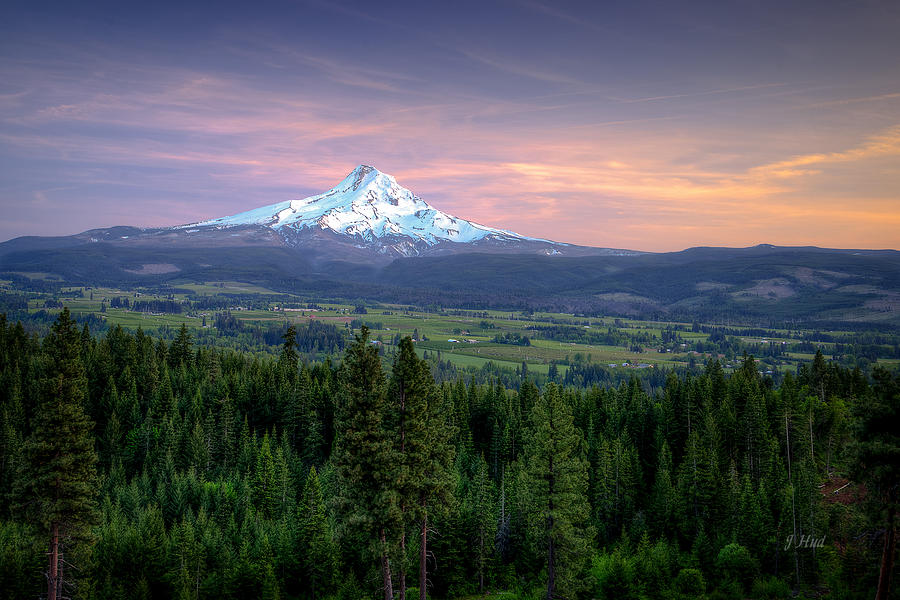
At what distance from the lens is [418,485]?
30.0 m

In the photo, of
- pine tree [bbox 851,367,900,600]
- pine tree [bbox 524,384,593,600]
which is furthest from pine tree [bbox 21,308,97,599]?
pine tree [bbox 851,367,900,600]

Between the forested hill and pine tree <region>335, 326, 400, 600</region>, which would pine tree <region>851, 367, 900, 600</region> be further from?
pine tree <region>335, 326, 400, 600</region>

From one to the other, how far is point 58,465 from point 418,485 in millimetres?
20511

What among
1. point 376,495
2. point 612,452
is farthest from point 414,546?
point 612,452

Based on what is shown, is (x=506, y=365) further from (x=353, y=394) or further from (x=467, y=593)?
(x=353, y=394)

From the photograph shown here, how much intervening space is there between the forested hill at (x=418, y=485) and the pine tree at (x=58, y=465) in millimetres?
118

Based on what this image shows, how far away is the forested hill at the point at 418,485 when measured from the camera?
30.2 m

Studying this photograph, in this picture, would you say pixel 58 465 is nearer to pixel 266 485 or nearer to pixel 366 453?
pixel 366 453

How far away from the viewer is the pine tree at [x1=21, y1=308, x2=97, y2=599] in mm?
31703

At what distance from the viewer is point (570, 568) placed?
39.8m

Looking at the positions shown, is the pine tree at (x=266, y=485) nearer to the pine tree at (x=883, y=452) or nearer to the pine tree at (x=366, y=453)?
the pine tree at (x=366, y=453)

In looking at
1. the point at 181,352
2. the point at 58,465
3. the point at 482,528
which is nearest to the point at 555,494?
the point at 482,528

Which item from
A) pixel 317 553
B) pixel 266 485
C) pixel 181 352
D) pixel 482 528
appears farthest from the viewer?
pixel 181 352

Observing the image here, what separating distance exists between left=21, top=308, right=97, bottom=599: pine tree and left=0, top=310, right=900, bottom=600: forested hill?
4.6 inches
